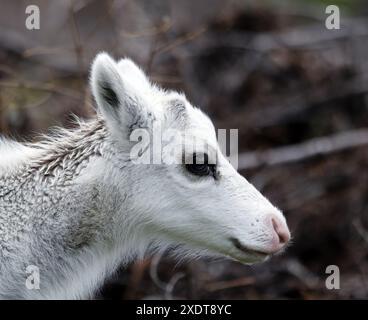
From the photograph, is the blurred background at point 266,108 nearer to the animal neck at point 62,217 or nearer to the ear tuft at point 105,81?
the animal neck at point 62,217

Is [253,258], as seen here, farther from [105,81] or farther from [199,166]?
[105,81]

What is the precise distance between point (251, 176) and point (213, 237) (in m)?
6.31

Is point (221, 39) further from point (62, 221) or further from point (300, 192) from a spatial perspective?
point (62, 221)

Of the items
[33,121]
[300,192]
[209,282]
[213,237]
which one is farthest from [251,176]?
[213,237]

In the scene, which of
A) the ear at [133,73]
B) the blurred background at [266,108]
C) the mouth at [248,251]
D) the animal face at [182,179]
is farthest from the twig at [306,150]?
the mouth at [248,251]

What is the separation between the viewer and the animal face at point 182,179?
7.14 metres

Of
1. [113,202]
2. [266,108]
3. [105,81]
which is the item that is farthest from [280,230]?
[266,108]

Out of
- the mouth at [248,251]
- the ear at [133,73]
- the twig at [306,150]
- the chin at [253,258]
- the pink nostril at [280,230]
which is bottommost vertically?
the chin at [253,258]

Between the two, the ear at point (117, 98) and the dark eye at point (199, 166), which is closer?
the ear at point (117, 98)

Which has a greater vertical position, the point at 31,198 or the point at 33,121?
the point at 33,121

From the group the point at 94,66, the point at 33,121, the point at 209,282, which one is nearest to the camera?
the point at 94,66

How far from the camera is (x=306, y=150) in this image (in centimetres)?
1424

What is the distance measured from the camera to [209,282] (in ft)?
38.2

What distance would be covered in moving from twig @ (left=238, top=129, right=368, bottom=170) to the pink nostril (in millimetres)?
6327
